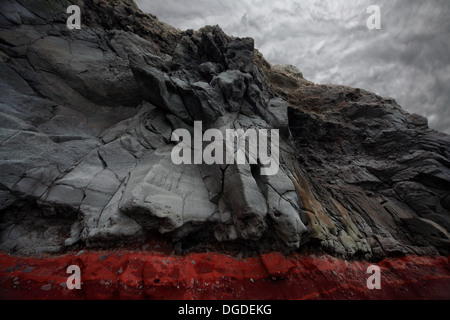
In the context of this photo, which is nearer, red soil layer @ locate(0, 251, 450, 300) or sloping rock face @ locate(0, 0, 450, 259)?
red soil layer @ locate(0, 251, 450, 300)

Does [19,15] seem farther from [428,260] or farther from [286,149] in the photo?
[428,260]

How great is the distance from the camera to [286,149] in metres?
12.4

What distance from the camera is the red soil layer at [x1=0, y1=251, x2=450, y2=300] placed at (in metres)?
4.71

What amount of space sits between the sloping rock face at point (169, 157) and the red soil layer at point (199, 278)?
2.03ft

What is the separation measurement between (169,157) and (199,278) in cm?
564

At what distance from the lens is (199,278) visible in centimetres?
566

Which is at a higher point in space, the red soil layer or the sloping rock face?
the sloping rock face

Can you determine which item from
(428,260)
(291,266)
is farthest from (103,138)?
(428,260)

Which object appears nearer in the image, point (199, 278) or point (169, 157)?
point (199, 278)

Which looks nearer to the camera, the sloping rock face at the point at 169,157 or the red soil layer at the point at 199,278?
the red soil layer at the point at 199,278

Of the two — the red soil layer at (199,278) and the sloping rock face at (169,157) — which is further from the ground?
the sloping rock face at (169,157)

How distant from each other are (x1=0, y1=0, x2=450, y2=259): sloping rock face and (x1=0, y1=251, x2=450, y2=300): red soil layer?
620 mm

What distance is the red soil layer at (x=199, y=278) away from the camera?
471cm

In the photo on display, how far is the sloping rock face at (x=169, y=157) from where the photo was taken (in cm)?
638
